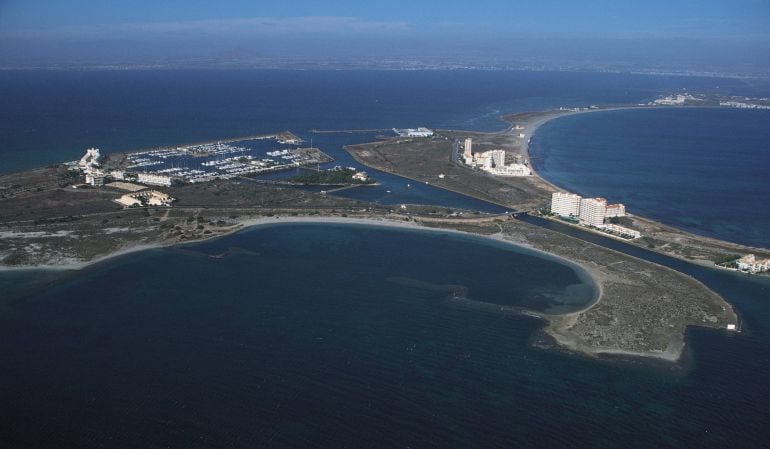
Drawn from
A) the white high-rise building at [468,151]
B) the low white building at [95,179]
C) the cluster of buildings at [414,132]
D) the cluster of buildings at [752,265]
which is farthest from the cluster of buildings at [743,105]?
the low white building at [95,179]

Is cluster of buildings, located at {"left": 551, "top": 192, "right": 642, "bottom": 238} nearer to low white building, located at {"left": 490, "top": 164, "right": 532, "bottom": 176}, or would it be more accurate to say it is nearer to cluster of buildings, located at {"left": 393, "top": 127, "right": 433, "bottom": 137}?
low white building, located at {"left": 490, "top": 164, "right": 532, "bottom": 176}

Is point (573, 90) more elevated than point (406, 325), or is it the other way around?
point (573, 90)

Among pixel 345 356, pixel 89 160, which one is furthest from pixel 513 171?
pixel 89 160

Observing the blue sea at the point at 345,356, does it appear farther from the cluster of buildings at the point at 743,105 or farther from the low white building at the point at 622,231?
the cluster of buildings at the point at 743,105

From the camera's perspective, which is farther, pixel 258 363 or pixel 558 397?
pixel 258 363

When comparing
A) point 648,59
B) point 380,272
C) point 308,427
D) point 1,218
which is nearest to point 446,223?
point 380,272

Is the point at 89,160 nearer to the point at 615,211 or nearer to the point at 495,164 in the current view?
the point at 495,164

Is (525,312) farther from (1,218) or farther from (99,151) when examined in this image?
(99,151)
